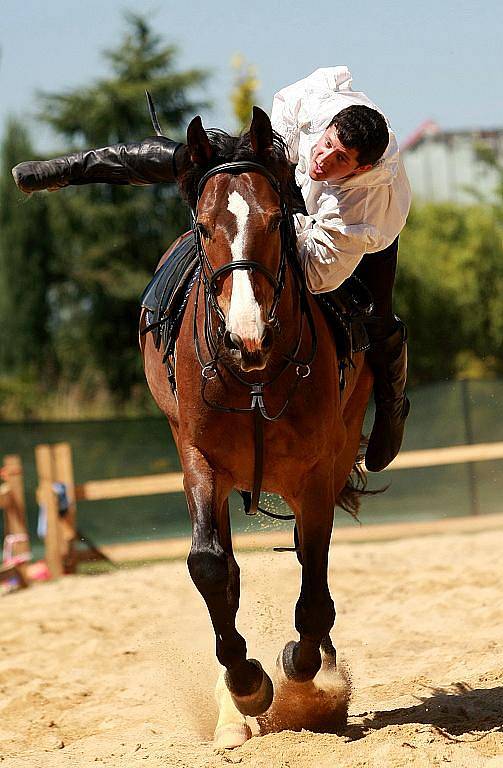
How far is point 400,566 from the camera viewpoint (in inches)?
341

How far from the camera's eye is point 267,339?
321 cm

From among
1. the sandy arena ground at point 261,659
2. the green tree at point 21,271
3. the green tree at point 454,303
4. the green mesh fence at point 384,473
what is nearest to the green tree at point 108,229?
the green tree at point 21,271

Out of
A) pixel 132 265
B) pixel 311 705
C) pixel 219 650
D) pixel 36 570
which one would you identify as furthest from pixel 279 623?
pixel 132 265

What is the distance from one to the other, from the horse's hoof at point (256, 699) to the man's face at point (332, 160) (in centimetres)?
188

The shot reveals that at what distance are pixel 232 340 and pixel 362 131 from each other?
1039 millimetres

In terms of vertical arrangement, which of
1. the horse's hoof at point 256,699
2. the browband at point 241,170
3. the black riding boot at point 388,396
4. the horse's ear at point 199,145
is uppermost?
the horse's ear at point 199,145

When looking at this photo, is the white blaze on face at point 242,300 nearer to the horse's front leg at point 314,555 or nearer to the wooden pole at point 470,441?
the horse's front leg at point 314,555

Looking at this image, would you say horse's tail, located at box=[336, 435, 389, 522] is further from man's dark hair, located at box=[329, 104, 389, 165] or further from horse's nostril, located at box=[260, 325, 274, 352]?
horse's nostril, located at box=[260, 325, 274, 352]

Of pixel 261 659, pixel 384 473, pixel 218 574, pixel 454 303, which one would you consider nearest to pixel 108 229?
pixel 454 303

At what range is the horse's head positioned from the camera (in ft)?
10.4

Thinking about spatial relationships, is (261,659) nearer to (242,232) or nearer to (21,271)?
(242,232)

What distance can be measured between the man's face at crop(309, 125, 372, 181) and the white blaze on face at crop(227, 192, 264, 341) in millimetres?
603

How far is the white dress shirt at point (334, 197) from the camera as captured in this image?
12.9 feet

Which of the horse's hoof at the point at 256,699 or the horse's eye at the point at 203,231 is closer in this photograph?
the horse's eye at the point at 203,231
